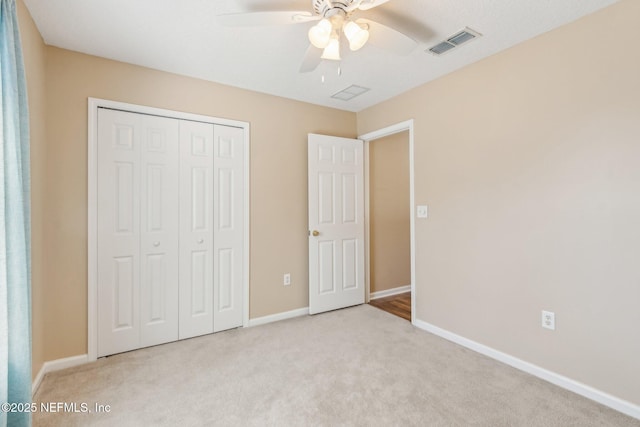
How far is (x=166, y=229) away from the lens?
2.72 metres

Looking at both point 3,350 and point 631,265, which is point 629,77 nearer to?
point 631,265

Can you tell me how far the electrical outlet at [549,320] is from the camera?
2100 mm

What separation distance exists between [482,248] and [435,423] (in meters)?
1.43

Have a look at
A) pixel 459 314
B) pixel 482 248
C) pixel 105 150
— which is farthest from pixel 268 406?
pixel 105 150

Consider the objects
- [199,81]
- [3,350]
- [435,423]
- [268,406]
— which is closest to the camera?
[3,350]

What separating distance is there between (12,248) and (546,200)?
312cm

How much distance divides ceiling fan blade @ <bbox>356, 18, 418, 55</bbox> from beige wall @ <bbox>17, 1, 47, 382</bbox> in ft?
6.92

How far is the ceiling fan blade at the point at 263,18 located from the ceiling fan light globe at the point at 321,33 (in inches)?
2.8

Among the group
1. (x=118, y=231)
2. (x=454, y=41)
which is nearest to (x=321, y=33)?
(x=454, y=41)

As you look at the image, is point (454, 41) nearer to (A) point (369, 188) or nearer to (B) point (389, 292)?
(A) point (369, 188)

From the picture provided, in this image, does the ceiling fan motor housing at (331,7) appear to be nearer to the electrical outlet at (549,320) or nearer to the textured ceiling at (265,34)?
the textured ceiling at (265,34)

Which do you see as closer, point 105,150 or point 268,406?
point 268,406

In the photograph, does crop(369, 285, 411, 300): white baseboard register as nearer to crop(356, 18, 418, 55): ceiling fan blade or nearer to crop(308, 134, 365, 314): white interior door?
crop(308, 134, 365, 314): white interior door

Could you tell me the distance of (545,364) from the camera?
2.13 meters
